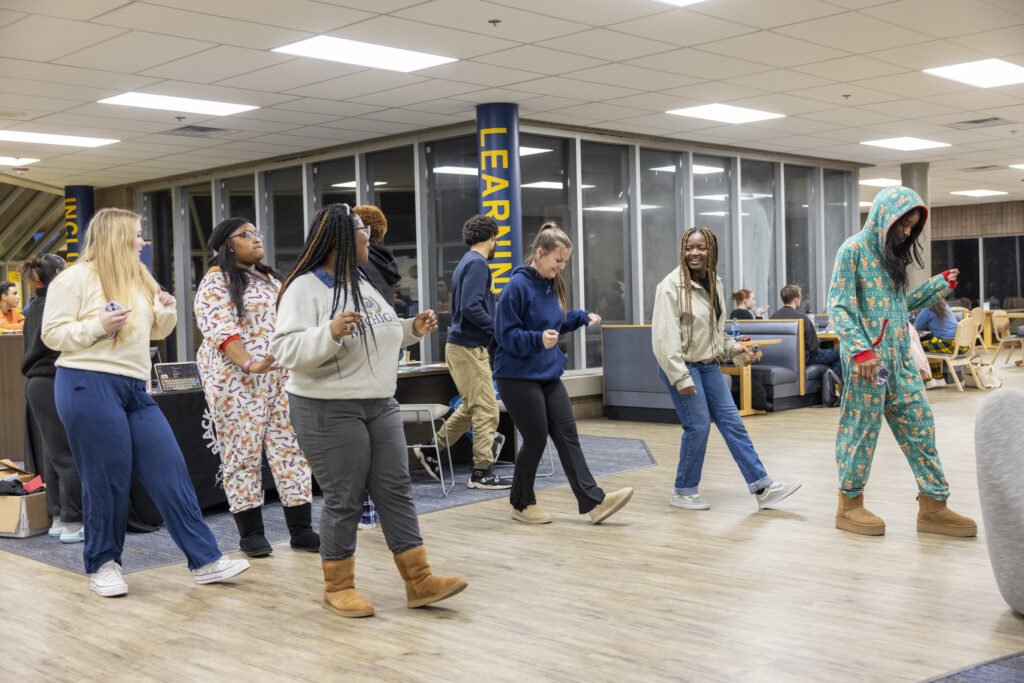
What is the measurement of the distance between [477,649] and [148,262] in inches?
Answer: 87.9

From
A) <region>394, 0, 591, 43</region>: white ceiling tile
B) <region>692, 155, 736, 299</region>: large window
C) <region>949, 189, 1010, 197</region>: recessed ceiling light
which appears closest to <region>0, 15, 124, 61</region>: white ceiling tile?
<region>394, 0, 591, 43</region>: white ceiling tile

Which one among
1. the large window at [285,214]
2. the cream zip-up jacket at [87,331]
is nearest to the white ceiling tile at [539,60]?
the cream zip-up jacket at [87,331]

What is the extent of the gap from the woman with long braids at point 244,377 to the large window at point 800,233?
34.8 feet

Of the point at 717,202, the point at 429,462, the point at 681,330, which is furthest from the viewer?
the point at 717,202

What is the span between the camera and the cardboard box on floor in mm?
5398

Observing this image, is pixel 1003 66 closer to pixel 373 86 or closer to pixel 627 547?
pixel 373 86

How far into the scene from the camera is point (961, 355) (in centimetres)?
1224

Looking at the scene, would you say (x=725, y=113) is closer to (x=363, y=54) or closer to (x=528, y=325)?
(x=363, y=54)

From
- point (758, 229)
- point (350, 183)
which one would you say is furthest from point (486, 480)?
point (758, 229)

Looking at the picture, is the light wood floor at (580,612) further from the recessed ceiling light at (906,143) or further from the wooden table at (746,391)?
the recessed ceiling light at (906,143)

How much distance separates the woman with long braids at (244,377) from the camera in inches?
177

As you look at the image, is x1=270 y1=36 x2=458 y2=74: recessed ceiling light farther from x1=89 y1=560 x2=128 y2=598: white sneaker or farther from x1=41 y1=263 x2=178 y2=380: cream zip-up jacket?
x1=89 y1=560 x2=128 y2=598: white sneaker

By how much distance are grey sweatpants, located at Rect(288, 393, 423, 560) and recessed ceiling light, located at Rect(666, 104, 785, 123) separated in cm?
727

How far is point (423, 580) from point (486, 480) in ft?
9.03
